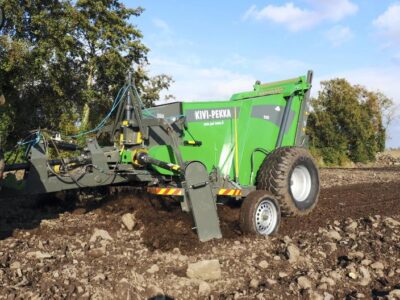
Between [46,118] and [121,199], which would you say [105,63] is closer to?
[46,118]

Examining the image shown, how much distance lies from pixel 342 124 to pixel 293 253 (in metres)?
32.1

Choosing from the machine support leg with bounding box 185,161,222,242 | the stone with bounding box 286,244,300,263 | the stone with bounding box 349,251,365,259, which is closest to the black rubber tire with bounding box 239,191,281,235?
the machine support leg with bounding box 185,161,222,242

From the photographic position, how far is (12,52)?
51.1 feet

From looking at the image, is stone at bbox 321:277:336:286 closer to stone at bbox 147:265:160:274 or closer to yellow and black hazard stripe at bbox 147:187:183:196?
stone at bbox 147:265:160:274

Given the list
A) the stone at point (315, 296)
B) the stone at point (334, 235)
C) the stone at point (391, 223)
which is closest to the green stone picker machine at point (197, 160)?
the stone at point (334, 235)

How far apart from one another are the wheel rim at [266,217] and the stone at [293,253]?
992 millimetres

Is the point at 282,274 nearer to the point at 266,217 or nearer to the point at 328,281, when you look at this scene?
the point at 328,281

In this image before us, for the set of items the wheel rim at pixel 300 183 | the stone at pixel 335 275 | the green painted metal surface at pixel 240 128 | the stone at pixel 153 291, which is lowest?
the stone at pixel 335 275

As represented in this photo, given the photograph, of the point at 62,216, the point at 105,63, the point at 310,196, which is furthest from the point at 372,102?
the point at 62,216

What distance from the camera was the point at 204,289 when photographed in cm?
467

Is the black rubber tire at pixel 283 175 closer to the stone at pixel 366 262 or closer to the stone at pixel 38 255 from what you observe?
the stone at pixel 366 262

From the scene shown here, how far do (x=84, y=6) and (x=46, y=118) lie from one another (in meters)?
4.86

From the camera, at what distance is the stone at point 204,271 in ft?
16.3

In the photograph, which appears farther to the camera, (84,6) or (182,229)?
(84,6)
